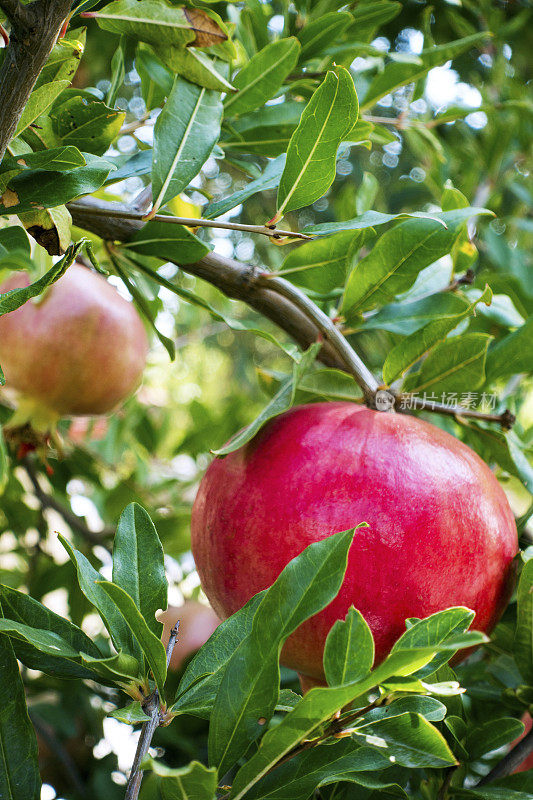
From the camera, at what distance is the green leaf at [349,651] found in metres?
0.46

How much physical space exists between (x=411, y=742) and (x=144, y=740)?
0.58 ft

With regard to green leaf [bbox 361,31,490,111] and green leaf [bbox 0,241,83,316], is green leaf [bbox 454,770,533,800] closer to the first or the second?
green leaf [bbox 0,241,83,316]

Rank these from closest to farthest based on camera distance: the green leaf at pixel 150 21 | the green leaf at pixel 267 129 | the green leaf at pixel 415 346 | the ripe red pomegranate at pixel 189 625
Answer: the green leaf at pixel 150 21, the green leaf at pixel 415 346, the green leaf at pixel 267 129, the ripe red pomegranate at pixel 189 625

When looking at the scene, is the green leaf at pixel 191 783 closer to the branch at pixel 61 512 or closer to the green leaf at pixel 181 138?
the green leaf at pixel 181 138

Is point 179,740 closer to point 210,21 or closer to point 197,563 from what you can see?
point 197,563

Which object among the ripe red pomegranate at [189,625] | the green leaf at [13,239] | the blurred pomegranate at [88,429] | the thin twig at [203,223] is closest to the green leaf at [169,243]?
the thin twig at [203,223]

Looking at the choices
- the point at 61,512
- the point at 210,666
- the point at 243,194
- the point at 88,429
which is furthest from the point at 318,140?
the point at 88,429

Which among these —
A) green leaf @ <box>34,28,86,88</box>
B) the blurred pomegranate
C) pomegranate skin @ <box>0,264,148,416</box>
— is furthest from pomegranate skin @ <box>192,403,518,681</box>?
the blurred pomegranate

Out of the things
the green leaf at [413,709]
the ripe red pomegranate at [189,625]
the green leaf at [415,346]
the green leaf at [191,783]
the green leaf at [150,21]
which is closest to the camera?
the green leaf at [191,783]

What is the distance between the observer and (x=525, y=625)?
2.18 feet

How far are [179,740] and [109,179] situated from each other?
0.73 meters

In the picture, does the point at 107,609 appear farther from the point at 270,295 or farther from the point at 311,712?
the point at 270,295

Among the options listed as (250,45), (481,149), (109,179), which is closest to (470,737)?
(109,179)

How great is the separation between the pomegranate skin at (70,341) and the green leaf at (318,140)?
48cm
